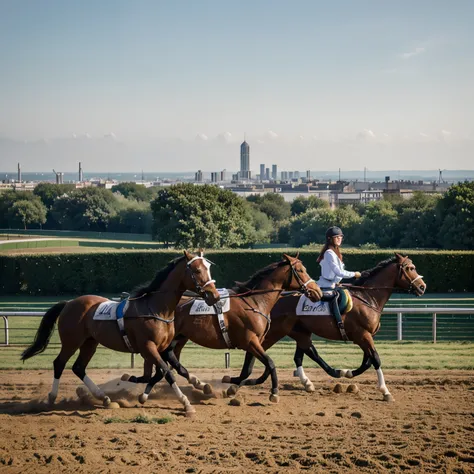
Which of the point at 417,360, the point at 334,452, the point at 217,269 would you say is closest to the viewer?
the point at 334,452

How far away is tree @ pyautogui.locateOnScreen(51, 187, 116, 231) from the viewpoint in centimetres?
9406

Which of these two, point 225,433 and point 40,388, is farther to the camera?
point 40,388

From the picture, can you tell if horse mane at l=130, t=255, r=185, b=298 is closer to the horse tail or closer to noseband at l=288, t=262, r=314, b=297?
the horse tail

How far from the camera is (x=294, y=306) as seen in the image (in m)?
11.4

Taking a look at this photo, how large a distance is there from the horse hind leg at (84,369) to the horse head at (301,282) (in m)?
3.14

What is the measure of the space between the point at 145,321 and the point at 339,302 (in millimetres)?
3094

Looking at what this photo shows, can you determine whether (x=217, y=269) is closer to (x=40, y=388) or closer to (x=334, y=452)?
(x=40, y=388)

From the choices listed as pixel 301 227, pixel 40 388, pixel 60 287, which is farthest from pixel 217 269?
pixel 301 227

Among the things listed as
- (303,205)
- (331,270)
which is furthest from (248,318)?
(303,205)

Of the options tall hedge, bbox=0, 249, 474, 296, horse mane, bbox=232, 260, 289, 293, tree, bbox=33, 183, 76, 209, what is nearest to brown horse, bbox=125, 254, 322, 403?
horse mane, bbox=232, 260, 289, 293

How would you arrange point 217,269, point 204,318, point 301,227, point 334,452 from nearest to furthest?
point 334,452, point 204,318, point 217,269, point 301,227

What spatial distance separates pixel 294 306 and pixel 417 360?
434 centimetres

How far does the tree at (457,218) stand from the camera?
1818 inches

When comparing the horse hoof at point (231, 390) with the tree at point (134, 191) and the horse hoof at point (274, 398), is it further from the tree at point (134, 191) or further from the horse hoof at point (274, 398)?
the tree at point (134, 191)
